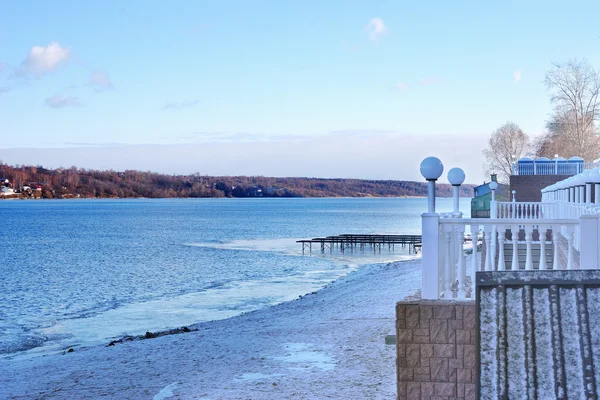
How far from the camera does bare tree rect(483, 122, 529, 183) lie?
2968 inches

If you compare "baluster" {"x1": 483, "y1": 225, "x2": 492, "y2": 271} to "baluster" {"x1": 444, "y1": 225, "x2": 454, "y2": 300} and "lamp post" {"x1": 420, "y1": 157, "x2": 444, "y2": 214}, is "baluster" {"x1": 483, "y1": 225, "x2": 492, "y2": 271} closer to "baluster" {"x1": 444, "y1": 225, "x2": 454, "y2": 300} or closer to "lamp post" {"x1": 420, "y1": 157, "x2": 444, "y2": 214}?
A: "baluster" {"x1": 444, "y1": 225, "x2": 454, "y2": 300}

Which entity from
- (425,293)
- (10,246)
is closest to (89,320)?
(425,293)

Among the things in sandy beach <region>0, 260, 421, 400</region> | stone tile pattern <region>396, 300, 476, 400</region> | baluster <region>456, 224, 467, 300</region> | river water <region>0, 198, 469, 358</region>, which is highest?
baluster <region>456, 224, 467, 300</region>

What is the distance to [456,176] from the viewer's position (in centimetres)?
914

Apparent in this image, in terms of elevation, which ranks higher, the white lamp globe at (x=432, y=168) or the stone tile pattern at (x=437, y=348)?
the white lamp globe at (x=432, y=168)

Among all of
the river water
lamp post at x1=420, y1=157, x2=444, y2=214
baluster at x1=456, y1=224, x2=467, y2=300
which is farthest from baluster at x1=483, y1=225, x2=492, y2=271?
the river water

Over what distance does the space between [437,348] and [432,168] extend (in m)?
1.61

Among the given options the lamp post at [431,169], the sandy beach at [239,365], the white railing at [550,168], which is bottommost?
the sandy beach at [239,365]

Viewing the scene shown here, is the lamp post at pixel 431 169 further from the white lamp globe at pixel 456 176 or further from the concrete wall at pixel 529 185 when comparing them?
the concrete wall at pixel 529 185

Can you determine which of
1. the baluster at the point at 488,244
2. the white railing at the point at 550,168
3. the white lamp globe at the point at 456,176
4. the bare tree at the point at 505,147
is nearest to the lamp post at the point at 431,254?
the baluster at the point at 488,244

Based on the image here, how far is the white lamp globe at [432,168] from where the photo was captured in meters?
6.38

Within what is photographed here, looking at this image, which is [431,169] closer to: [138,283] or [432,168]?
[432,168]

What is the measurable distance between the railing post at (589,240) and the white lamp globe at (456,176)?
3080 mm

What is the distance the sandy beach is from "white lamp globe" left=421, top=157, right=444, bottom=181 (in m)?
4.55
